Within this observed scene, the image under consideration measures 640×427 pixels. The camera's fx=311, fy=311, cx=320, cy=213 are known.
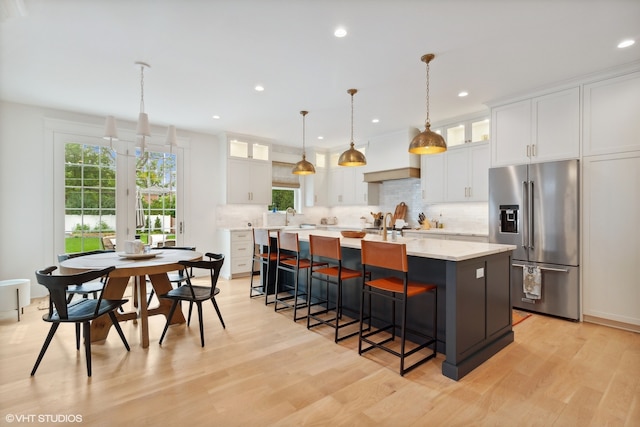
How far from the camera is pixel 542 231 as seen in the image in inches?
145

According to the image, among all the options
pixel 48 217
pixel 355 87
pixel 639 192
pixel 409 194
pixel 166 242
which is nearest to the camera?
pixel 639 192

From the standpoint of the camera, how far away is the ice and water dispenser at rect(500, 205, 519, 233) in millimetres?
3904

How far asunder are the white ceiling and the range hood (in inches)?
46.6

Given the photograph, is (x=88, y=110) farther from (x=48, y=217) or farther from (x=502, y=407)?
(x=502, y=407)

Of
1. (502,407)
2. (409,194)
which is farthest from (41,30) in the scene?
(409,194)

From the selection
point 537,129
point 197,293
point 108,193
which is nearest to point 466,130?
point 537,129

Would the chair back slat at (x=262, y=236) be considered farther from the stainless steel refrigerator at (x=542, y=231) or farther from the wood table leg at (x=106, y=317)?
the stainless steel refrigerator at (x=542, y=231)

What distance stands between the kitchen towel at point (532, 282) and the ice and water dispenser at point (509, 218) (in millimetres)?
502

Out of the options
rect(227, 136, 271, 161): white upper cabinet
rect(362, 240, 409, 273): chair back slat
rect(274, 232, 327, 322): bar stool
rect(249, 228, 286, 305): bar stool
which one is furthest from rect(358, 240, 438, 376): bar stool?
rect(227, 136, 271, 161): white upper cabinet

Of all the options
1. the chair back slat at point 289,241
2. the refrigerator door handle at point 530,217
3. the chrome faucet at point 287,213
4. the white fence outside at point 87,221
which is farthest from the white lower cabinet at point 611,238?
the white fence outside at point 87,221

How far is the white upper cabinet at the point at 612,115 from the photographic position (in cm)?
318

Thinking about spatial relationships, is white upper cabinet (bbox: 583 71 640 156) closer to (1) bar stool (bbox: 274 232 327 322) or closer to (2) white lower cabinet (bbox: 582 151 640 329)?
(2) white lower cabinet (bbox: 582 151 640 329)

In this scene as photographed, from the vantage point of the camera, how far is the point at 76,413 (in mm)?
1916

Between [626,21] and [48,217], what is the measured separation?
22.5ft
